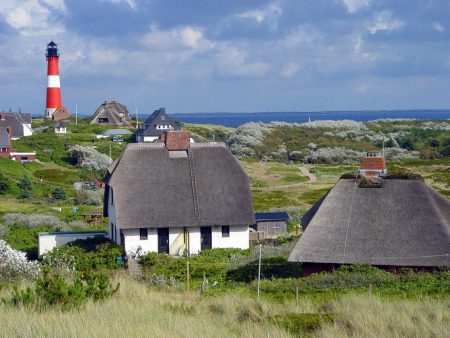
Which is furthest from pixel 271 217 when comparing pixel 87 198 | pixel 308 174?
pixel 308 174

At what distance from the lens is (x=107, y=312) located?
10570mm

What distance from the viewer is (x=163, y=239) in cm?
2781

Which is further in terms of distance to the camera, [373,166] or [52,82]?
[52,82]

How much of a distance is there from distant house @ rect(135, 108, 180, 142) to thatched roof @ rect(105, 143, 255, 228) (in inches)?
1974

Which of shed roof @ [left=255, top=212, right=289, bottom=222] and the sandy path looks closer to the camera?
shed roof @ [left=255, top=212, right=289, bottom=222]

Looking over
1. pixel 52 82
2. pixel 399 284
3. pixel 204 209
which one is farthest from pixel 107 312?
pixel 52 82

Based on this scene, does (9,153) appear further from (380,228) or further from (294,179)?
(380,228)

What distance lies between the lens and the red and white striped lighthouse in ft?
327

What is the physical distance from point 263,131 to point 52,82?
30.3m

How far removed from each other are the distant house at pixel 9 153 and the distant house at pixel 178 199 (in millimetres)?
40382

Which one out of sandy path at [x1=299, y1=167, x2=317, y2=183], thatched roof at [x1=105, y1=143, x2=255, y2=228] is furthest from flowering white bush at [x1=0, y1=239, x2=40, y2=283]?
sandy path at [x1=299, y1=167, x2=317, y2=183]

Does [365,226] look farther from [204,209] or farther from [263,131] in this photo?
[263,131]

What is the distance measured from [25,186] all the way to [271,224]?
2444 cm

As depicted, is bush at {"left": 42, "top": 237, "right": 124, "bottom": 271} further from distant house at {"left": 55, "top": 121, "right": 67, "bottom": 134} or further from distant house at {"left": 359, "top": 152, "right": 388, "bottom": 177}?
distant house at {"left": 55, "top": 121, "right": 67, "bottom": 134}
